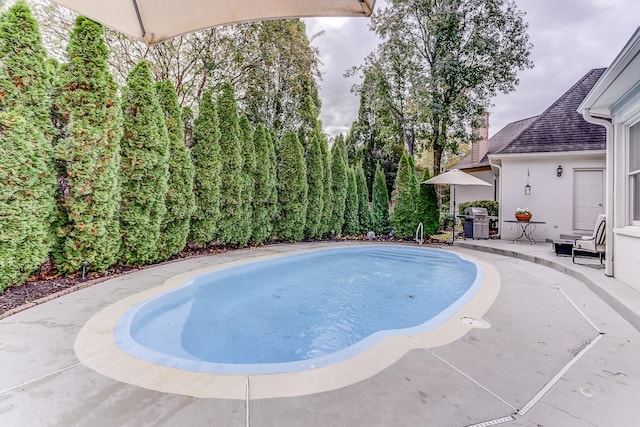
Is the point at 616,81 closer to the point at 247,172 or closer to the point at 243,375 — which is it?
the point at 243,375

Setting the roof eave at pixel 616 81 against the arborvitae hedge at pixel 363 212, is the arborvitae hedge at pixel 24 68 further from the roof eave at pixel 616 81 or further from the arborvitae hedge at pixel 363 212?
the arborvitae hedge at pixel 363 212

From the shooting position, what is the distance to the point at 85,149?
4.75m

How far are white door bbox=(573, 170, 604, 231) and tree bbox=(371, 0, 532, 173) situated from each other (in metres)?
4.99

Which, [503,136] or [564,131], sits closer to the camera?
[564,131]

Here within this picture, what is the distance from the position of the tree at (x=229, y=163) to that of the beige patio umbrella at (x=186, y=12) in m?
5.73

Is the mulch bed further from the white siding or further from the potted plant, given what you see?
the white siding

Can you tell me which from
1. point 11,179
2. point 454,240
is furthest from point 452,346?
point 454,240

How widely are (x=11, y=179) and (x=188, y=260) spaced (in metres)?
3.34

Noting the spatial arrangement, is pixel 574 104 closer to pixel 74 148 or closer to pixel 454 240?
pixel 454 240

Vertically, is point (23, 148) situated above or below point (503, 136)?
below

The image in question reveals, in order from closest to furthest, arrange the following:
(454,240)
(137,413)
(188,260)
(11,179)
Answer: (137,413) < (11,179) < (188,260) < (454,240)

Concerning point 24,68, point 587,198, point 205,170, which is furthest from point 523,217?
point 24,68

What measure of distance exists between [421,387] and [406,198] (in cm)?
930

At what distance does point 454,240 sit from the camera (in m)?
10.3
